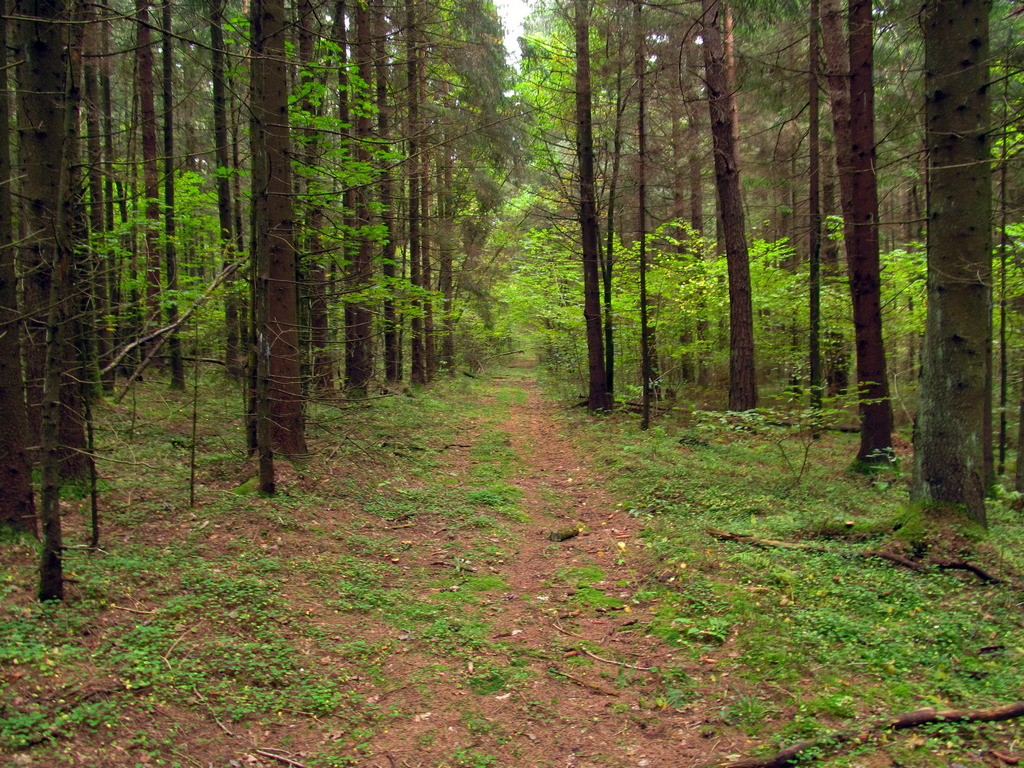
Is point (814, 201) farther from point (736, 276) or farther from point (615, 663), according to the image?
point (615, 663)

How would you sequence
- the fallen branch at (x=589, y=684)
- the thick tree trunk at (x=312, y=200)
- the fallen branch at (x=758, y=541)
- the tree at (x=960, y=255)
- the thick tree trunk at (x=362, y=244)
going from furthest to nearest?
the thick tree trunk at (x=362, y=244), the thick tree trunk at (x=312, y=200), the fallen branch at (x=758, y=541), the tree at (x=960, y=255), the fallen branch at (x=589, y=684)

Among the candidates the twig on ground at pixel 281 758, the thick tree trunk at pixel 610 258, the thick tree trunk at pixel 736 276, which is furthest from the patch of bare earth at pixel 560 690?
the thick tree trunk at pixel 610 258

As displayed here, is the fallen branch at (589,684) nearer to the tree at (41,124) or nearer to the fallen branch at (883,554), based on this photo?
the fallen branch at (883,554)

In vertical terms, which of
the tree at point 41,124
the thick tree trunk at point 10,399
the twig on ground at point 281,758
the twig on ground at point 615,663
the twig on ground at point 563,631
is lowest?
the twig on ground at point 615,663

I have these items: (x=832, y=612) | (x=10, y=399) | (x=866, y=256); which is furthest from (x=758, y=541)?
(x=10, y=399)

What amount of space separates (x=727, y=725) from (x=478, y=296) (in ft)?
62.0

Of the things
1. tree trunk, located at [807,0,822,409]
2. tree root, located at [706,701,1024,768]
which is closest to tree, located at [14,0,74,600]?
tree root, located at [706,701,1024,768]

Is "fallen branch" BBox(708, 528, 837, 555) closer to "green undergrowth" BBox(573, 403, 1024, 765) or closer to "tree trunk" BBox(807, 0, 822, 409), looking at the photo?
"green undergrowth" BBox(573, 403, 1024, 765)

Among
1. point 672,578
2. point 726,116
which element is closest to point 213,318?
point 672,578

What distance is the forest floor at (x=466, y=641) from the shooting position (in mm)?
3367

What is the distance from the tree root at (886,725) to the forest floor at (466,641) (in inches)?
2.3

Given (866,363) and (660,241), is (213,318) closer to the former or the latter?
(866,363)

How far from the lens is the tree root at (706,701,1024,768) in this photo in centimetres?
310

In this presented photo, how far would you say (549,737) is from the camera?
3.70 metres
